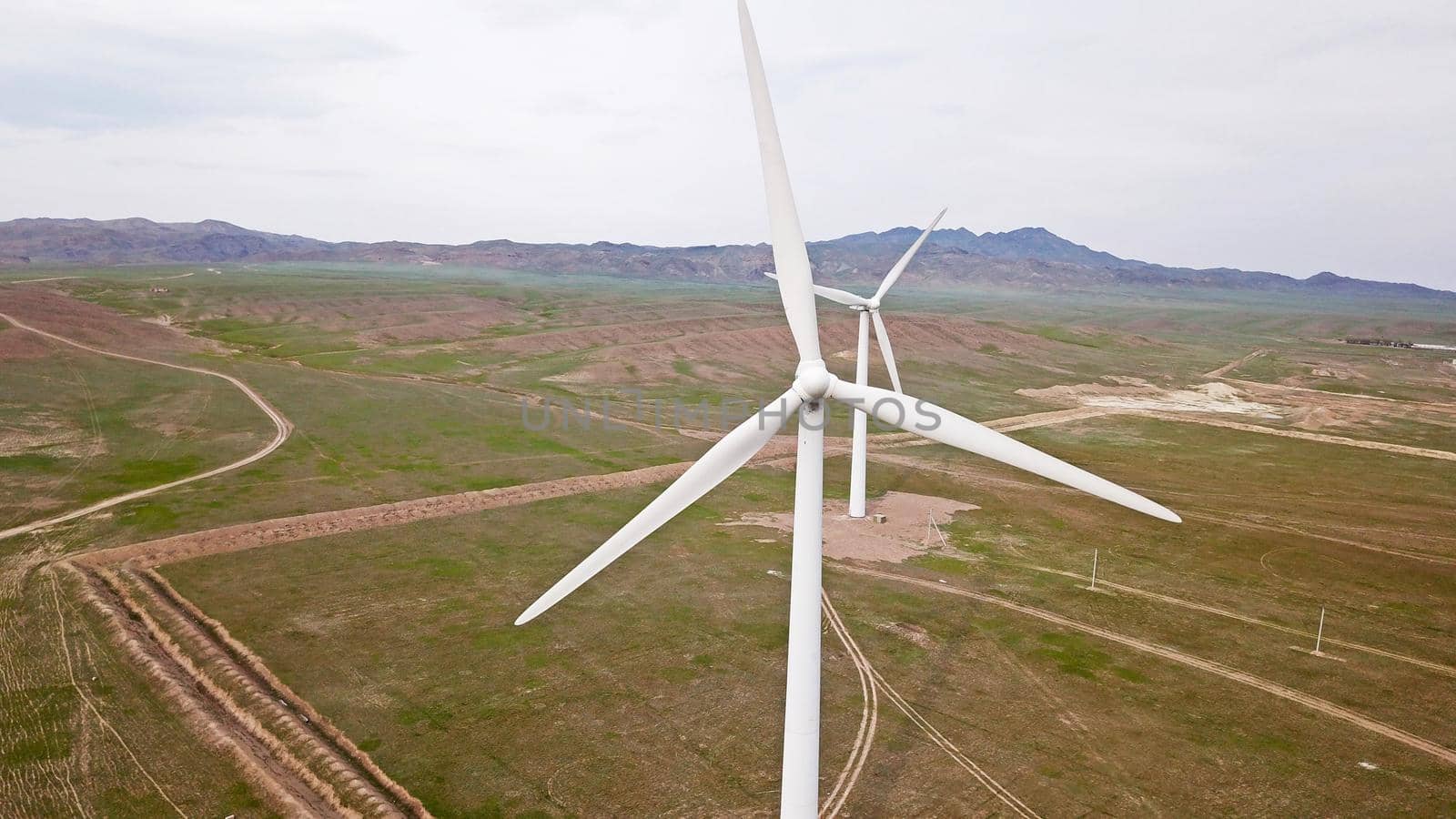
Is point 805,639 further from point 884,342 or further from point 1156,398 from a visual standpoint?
point 1156,398

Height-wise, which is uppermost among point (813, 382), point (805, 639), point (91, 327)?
point (813, 382)

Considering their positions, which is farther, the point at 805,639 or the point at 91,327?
the point at 91,327

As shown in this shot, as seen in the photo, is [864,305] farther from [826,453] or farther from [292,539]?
[292,539]

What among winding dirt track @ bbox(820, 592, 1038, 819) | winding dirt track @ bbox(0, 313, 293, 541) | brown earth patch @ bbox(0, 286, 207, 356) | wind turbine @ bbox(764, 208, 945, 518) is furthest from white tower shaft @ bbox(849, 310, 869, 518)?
brown earth patch @ bbox(0, 286, 207, 356)

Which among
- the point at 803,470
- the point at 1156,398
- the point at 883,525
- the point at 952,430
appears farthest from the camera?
the point at 1156,398

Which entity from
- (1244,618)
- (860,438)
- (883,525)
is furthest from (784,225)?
(883,525)

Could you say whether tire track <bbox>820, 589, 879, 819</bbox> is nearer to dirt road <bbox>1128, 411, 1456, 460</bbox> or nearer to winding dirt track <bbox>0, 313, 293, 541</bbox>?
winding dirt track <bbox>0, 313, 293, 541</bbox>

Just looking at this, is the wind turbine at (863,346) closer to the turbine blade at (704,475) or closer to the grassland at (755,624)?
the grassland at (755,624)
